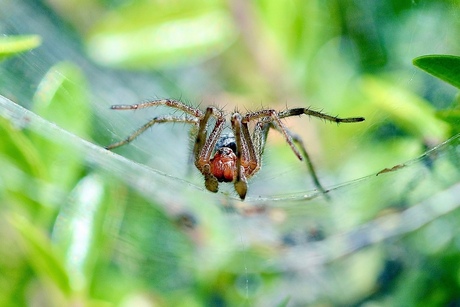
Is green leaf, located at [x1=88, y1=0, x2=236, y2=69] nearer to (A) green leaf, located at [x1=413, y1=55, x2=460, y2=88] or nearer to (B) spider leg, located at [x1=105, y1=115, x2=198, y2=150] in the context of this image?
(B) spider leg, located at [x1=105, y1=115, x2=198, y2=150]

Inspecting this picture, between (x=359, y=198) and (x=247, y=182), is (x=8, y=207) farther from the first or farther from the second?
(x=359, y=198)

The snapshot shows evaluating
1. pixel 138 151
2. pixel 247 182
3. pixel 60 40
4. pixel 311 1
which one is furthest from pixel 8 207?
pixel 311 1

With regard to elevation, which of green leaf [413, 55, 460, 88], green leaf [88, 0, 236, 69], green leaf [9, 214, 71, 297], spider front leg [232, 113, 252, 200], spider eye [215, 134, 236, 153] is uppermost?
green leaf [88, 0, 236, 69]

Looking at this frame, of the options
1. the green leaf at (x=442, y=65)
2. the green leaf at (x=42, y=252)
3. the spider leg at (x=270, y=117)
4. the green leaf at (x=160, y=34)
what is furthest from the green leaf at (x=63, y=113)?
the green leaf at (x=442, y=65)

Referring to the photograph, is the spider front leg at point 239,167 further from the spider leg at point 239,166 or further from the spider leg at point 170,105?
the spider leg at point 170,105

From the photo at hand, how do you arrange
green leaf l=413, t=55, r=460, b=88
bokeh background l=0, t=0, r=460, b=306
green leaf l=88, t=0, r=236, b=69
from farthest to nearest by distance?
green leaf l=88, t=0, r=236, b=69 < bokeh background l=0, t=0, r=460, b=306 < green leaf l=413, t=55, r=460, b=88

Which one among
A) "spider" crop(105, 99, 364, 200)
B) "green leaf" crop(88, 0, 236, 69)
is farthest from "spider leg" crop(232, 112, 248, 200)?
"green leaf" crop(88, 0, 236, 69)

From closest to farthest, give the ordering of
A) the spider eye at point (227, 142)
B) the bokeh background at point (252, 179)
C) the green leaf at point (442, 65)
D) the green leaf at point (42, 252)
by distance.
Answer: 1. the green leaf at point (442, 65)
2. the green leaf at point (42, 252)
3. the bokeh background at point (252, 179)
4. the spider eye at point (227, 142)

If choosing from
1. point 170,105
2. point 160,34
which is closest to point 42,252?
point 170,105
